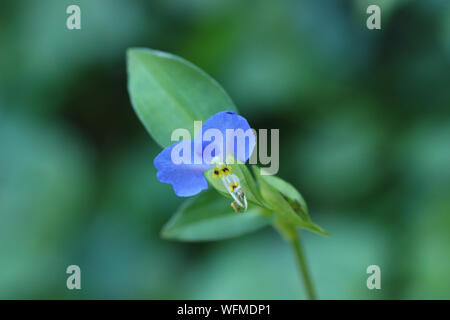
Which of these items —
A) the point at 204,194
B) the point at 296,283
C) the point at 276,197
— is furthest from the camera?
the point at 296,283

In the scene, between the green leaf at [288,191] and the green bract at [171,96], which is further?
the green bract at [171,96]

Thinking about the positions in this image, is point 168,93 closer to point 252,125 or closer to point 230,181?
point 230,181

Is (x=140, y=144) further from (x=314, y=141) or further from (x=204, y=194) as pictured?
(x=204, y=194)

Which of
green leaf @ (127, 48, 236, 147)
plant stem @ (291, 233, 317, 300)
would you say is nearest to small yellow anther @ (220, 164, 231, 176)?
green leaf @ (127, 48, 236, 147)

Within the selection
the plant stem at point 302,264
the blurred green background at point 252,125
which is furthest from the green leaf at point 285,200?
the blurred green background at point 252,125

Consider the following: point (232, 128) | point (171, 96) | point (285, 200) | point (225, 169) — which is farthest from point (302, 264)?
point (171, 96)

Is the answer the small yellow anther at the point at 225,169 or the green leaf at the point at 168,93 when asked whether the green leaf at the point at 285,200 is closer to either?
the small yellow anther at the point at 225,169

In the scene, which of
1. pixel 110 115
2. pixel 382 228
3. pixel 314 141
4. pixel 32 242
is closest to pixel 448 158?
pixel 382 228
